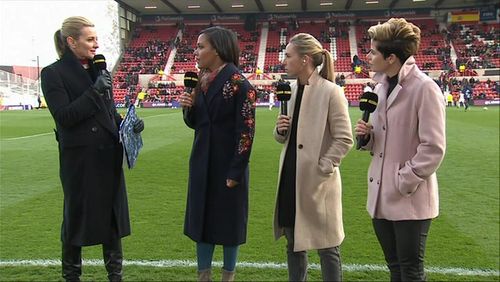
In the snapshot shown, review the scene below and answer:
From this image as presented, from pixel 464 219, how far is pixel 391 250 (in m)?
3.18

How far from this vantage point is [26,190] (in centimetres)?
756

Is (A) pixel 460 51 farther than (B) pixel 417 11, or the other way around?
(B) pixel 417 11

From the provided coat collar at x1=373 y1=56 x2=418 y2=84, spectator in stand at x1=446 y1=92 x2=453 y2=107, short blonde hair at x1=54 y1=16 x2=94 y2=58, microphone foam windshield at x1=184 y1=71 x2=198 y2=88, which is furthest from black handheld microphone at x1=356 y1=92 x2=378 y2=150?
spectator in stand at x1=446 y1=92 x2=453 y2=107

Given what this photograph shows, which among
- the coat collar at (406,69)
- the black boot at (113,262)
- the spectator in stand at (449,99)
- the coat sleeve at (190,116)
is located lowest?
the black boot at (113,262)

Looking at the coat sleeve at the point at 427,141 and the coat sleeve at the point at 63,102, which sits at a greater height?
the coat sleeve at the point at 63,102

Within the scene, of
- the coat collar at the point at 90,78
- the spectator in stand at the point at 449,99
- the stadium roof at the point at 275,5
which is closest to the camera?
the coat collar at the point at 90,78

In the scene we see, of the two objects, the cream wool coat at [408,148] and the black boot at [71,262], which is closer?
the cream wool coat at [408,148]

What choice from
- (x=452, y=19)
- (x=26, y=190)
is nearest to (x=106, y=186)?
(x=26, y=190)

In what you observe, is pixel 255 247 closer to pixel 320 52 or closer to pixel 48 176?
pixel 320 52

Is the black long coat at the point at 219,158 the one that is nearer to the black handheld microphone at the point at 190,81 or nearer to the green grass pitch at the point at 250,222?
the black handheld microphone at the point at 190,81

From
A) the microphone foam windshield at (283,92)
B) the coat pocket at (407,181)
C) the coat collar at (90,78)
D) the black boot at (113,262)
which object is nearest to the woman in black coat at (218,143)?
the microphone foam windshield at (283,92)

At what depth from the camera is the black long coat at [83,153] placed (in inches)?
126

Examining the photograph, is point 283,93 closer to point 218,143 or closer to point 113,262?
point 218,143

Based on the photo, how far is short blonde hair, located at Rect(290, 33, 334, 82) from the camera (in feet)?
10.4
